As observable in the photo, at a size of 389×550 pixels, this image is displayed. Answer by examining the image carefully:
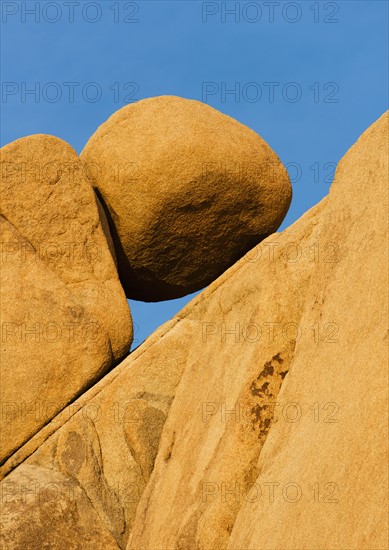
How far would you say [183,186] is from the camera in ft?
26.5

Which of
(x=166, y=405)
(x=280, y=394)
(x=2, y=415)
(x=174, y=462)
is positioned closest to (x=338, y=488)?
(x=280, y=394)

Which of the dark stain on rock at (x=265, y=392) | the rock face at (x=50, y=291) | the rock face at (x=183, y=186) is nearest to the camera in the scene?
the dark stain on rock at (x=265, y=392)

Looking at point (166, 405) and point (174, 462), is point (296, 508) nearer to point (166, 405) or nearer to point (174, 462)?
point (174, 462)

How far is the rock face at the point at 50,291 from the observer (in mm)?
7586

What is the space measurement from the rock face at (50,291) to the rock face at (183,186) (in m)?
0.33

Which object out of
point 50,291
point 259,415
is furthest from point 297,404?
point 50,291

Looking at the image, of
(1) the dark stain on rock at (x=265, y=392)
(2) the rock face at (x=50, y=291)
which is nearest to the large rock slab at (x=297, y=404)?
(1) the dark stain on rock at (x=265, y=392)

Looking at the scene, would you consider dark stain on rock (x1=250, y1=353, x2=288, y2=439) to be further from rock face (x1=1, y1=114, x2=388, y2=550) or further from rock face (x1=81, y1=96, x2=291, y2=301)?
rock face (x1=81, y1=96, x2=291, y2=301)

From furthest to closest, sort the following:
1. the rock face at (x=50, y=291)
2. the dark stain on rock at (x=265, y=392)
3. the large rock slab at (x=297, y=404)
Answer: the rock face at (x=50, y=291)
the dark stain on rock at (x=265, y=392)
the large rock slab at (x=297, y=404)

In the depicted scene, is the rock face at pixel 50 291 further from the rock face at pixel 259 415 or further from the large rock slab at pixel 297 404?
the large rock slab at pixel 297 404

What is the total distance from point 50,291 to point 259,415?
2.62 metres

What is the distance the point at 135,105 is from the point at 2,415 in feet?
10.3

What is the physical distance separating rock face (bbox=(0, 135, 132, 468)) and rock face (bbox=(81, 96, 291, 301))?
13.2 inches

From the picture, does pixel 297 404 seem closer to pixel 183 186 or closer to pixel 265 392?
pixel 265 392
